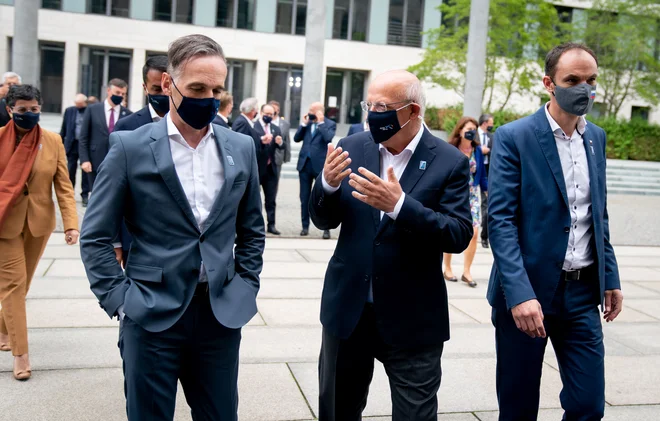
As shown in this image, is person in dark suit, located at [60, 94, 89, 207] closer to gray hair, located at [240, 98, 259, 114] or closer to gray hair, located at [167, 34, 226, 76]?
gray hair, located at [240, 98, 259, 114]

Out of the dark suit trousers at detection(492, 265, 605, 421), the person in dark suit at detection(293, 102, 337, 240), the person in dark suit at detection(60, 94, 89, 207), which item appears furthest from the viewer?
the person in dark suit at detection(60, 94, 89, 207)

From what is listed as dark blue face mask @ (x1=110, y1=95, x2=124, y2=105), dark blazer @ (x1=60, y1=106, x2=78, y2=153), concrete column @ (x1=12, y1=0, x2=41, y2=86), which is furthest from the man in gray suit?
concrete column @ (x1=12, y1=0, x2=41, y2=86)

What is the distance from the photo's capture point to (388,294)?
3482 millimetres

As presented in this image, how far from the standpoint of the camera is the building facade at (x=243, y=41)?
37.0 meters

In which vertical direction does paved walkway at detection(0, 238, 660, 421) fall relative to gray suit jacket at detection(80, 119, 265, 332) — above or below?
below

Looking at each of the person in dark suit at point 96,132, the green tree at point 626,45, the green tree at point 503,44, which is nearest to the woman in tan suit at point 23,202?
the person in dark suit at point 96,132

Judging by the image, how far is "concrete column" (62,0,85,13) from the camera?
3684 cm

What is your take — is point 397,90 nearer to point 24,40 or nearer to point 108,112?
point 108,112

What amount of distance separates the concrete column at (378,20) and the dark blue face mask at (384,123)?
37793 mm

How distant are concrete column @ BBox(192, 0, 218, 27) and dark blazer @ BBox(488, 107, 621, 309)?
119ft

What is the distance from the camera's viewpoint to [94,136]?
10.6 m

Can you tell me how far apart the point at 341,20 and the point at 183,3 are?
7.94m

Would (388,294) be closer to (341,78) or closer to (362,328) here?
(362,328)

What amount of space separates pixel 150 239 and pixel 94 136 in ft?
26.3
